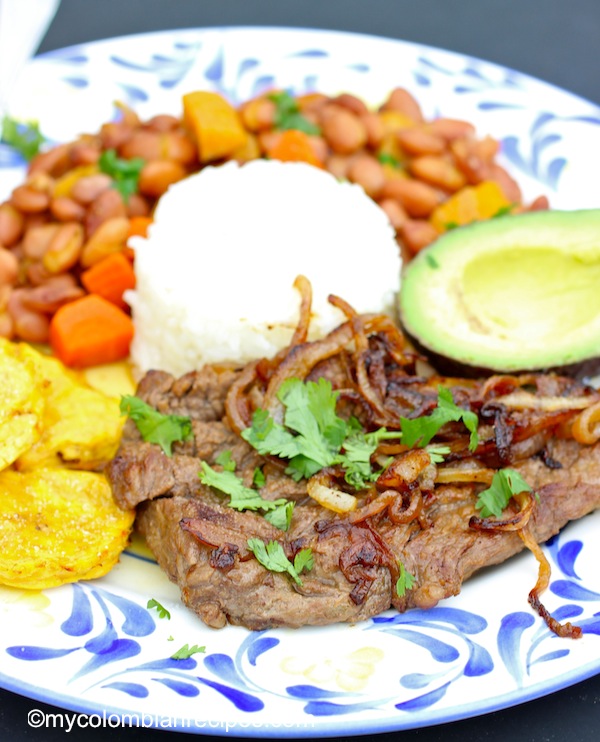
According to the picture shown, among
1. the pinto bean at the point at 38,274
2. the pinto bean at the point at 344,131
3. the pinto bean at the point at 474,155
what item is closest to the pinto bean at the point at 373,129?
the pinto bean at the point at 344,131

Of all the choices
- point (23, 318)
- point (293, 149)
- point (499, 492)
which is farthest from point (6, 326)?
A: point (499, 492)

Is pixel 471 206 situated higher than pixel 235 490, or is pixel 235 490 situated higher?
pixel 471 206

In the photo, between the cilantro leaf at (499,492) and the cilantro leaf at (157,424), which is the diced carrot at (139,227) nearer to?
the cilantro leaf at (157,424)

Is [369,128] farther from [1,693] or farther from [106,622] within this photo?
[1,693]

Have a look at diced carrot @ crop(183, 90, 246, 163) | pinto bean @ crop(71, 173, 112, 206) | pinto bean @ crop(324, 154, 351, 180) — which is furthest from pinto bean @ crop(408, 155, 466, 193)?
pinto bean @ crop(71, 173, 112, 206)

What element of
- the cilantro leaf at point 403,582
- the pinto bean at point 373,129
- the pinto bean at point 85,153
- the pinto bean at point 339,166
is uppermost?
the pinto bean at point 373,129

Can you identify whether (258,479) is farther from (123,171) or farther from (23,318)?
(123,171)
